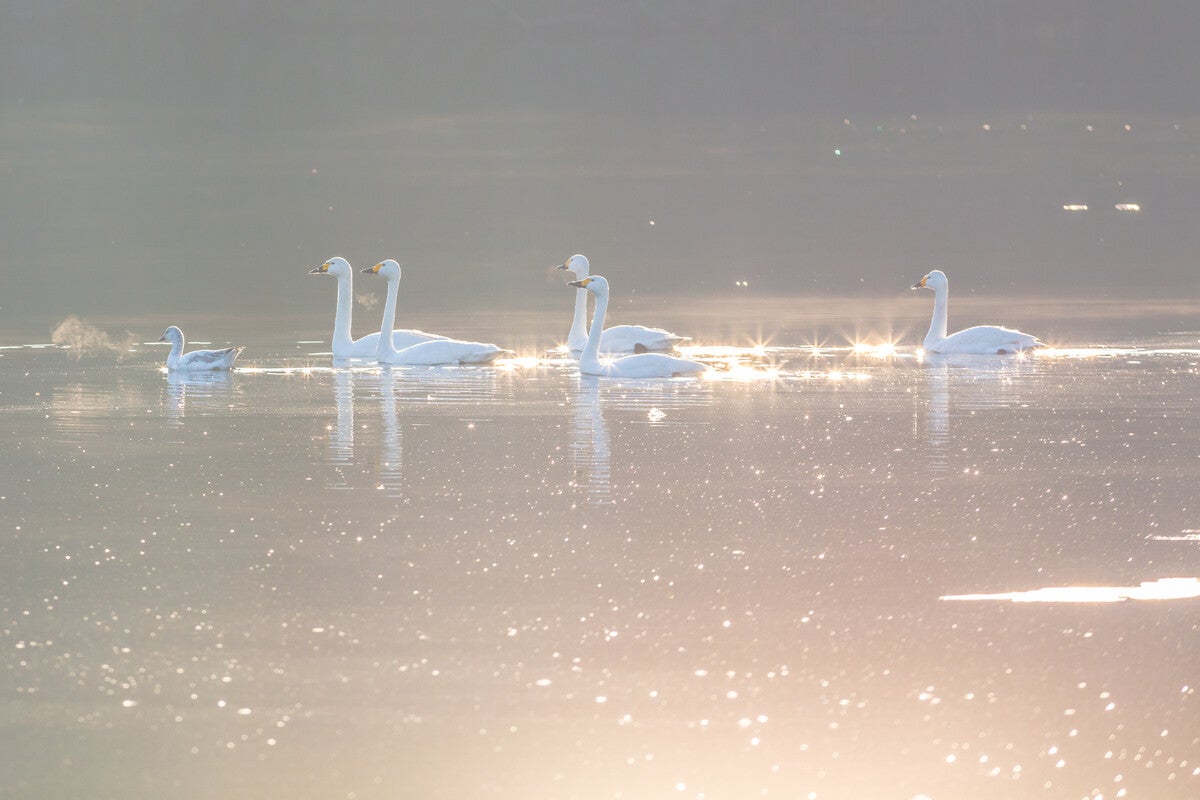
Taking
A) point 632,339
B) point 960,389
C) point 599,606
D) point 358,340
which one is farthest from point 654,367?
point 599,606

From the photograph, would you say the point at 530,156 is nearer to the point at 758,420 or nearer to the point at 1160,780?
the point at 758,420

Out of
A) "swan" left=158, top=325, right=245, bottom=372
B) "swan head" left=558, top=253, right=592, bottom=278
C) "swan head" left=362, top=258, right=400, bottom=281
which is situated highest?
"swan head" left=558, top=253, right=592, bottom=278

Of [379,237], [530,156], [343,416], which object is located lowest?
[343,416]

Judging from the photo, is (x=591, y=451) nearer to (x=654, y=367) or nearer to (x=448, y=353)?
(x=654, y=367)

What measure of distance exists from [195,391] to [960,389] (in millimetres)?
6332

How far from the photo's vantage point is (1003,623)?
28.0 ft

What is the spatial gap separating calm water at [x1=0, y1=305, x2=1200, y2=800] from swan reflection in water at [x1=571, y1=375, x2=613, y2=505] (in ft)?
Result: 0.17

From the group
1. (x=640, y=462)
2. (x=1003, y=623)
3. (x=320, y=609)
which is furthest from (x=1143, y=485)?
(x=320, y=609)

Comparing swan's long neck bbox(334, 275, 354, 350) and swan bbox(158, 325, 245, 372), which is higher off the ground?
swan's long neck bbox(334, 275, 354, 350)

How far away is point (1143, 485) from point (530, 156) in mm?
66972

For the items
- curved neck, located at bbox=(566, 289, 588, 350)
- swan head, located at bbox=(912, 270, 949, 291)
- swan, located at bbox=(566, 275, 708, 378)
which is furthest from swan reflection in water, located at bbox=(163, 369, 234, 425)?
swan head, located at bbox=(912, 270, 949, 291)

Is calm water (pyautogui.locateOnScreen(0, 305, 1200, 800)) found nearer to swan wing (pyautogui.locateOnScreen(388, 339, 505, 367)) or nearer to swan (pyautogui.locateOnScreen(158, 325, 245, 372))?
swan (pyautogui.locateOnScreen(158, 325, 245, 372))

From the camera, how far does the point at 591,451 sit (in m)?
13.6

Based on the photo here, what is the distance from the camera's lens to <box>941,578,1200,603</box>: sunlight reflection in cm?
896
